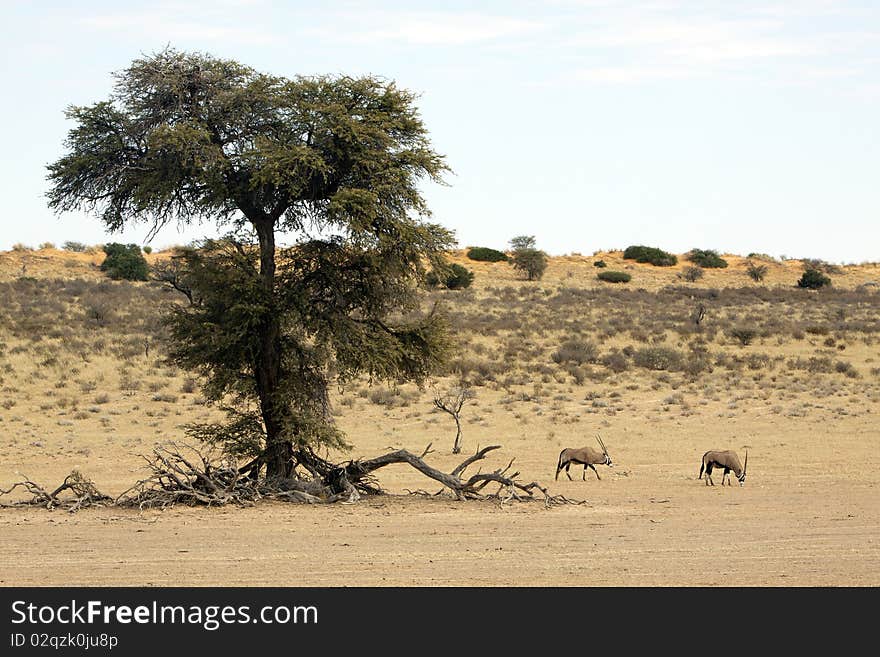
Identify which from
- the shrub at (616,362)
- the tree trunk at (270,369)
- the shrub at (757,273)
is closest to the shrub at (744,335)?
the shrub at (616,362)

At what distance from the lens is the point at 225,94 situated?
16.7 metres

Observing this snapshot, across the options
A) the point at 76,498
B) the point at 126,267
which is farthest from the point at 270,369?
the point at 126,267

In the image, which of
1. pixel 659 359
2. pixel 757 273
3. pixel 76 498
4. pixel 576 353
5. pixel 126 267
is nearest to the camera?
pixel 76 498

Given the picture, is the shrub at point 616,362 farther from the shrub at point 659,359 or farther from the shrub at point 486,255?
the shrub at point 486,255

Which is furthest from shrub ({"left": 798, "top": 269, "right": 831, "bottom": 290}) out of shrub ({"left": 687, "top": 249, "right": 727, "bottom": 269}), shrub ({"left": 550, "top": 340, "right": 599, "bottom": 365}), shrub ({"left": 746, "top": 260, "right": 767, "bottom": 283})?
shrub ({"left": 550, "top": 340, "right": 599, "bottom": 365})

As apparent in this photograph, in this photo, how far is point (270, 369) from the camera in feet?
57.5

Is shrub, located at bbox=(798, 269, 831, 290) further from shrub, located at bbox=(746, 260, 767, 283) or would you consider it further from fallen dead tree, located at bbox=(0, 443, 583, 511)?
fallen dead tree, located at bbox=(0, 443, 583, 511)

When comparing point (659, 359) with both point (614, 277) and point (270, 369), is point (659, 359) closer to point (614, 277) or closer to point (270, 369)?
point (270, 369)

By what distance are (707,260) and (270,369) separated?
7319 centimetres

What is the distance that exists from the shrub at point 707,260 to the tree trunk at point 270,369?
72265mm

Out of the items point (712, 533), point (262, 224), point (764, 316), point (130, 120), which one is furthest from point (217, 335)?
point (764, 316)

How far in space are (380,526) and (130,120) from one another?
7.19m
